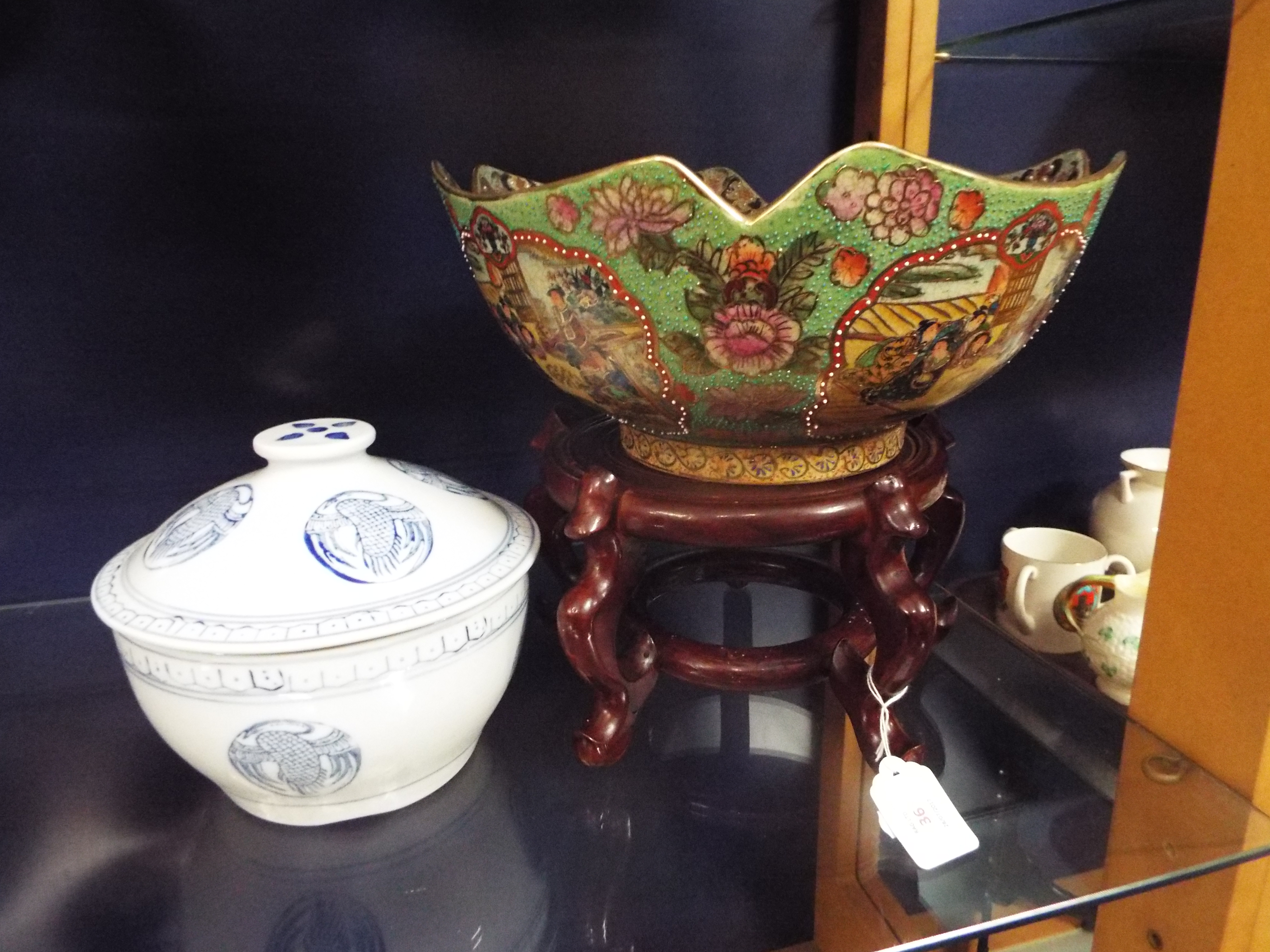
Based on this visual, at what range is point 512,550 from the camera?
487mm

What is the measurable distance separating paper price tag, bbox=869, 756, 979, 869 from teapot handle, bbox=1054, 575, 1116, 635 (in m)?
0.24

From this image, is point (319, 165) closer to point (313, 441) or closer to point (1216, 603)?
point (313, 441)

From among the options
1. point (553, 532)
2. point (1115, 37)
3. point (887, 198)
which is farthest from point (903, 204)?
point (1115, 37)

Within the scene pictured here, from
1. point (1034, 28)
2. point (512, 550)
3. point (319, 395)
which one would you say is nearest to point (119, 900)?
point (512, 550)

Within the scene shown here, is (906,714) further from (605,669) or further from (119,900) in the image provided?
(119,900)

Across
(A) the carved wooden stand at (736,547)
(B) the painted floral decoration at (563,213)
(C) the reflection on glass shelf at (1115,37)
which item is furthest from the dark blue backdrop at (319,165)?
(B) the painted floral decoration at (563,213)

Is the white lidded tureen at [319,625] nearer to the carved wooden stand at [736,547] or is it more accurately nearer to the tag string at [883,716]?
the carved wooden stand at [736,547]

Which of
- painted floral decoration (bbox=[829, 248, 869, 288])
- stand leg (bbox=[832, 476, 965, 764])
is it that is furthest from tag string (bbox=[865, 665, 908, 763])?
painted floral decoration (bbox=[829, 248, 869, 288])

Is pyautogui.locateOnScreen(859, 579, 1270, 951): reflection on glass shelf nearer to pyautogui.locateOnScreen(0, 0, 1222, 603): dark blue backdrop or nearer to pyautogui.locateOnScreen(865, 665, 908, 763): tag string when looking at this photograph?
pyautogui.locateOnScreen(865, 665, 908, 763): tag string

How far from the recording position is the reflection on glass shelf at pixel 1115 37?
1.93ft

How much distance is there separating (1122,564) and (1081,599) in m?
0.08

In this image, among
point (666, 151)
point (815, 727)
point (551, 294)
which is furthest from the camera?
point (666, 151)

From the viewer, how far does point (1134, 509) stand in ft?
2.49

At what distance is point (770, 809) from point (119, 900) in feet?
1.12
